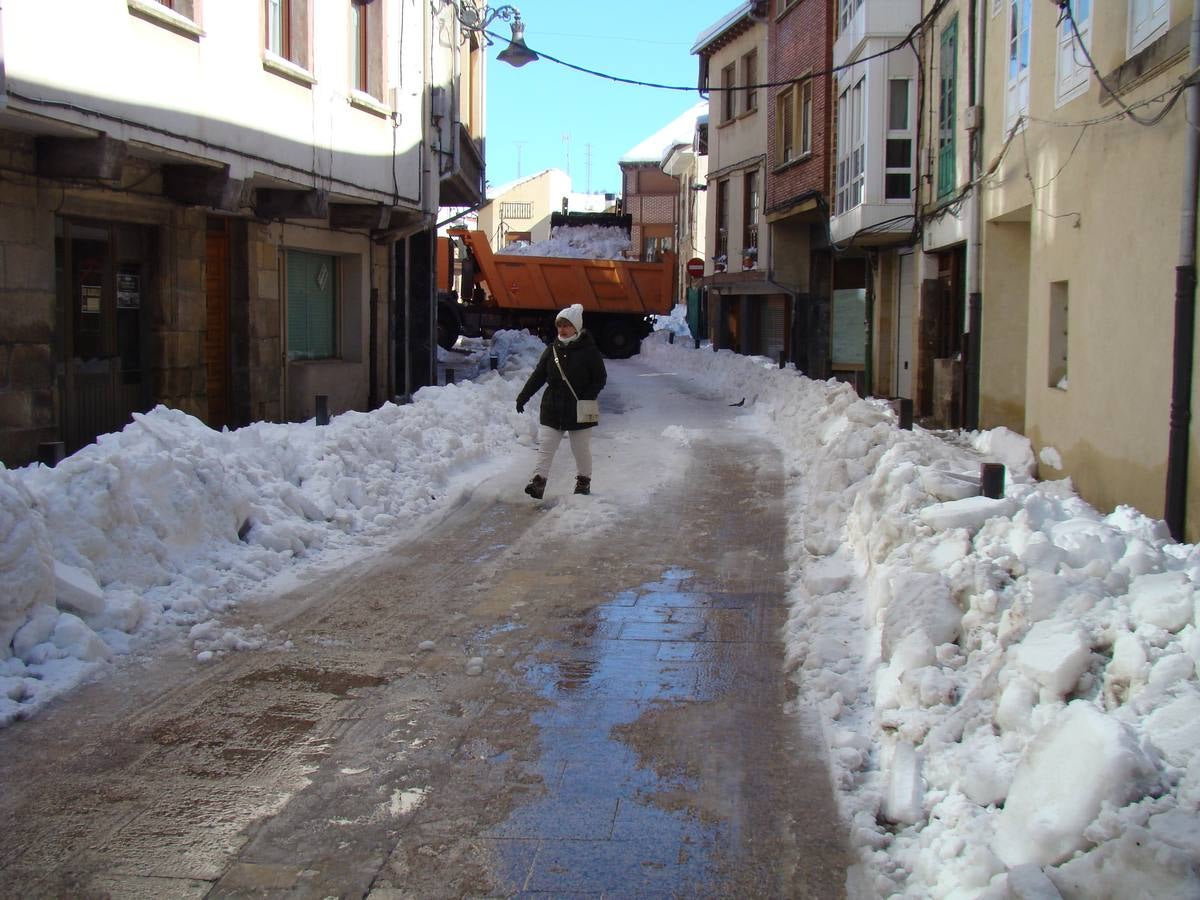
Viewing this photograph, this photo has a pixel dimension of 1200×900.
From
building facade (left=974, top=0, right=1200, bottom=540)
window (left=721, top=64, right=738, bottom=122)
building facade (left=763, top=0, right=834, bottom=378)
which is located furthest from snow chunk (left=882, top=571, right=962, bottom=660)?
window (left=721, top=64, right=738, bottom=122)

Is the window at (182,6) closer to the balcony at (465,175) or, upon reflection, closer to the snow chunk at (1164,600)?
the balcony at (465,175)

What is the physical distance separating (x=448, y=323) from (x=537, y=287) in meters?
2.51

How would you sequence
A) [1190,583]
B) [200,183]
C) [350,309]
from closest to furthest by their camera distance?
[1190,583], [200,183], [350,309]

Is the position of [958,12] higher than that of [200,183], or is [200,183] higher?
[958,12]

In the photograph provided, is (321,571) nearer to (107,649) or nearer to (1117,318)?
(107,649)

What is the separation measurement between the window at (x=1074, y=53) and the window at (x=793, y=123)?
1391 centimetres

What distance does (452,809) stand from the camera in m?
4.32

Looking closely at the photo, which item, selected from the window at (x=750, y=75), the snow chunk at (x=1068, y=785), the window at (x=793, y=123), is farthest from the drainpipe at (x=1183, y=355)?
the window at (x=750, y=75)

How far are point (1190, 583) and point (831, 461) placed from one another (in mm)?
5395

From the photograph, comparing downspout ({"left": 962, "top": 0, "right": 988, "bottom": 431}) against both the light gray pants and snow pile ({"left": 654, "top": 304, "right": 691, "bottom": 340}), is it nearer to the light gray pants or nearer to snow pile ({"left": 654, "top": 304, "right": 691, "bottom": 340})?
the light gray pants

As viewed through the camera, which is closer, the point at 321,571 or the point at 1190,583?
the point at 1190,583

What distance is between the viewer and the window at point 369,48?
585 inches

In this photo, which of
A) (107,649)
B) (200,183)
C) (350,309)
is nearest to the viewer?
(107,649)

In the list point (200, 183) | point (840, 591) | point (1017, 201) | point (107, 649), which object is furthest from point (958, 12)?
point (107, 649)
